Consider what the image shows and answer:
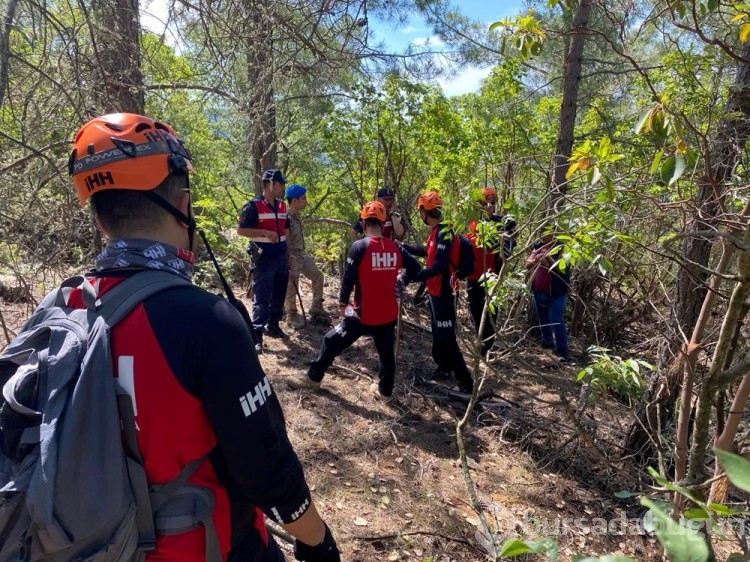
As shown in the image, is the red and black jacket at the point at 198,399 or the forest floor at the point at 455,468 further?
the forest floor at the point at 455,468

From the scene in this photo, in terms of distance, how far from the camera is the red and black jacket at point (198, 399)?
1.32 meters

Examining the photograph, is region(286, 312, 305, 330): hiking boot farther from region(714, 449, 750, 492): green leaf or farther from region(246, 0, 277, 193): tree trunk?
region(714, 449, 750, 492): green leaf

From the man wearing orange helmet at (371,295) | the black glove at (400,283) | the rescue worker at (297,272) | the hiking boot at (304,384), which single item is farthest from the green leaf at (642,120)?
the rescue worker at (297,272)

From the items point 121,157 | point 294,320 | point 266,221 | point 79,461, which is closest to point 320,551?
point 79,461

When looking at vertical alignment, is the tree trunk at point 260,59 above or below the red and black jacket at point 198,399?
above

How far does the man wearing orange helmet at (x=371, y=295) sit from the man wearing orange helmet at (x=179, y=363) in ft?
11.5

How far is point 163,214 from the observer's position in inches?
59.4

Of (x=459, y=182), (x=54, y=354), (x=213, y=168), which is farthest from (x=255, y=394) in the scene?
(x=213, y=168)

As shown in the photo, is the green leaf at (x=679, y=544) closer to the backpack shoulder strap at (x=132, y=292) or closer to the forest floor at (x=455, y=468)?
the backpack shoulder strap at (x=132, y=292)

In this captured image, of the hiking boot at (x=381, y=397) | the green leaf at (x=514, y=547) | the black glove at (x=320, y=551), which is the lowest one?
the hiking boot at (x=381, y=397)

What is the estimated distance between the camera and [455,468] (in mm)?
4395

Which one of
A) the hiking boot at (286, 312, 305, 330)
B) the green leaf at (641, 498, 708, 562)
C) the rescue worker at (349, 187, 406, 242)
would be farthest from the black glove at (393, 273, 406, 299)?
the green leaf at (641, 498, 708, 562)

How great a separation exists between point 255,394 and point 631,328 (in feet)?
25.7

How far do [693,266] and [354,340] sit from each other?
10.2 feet
